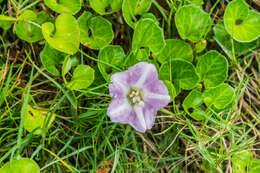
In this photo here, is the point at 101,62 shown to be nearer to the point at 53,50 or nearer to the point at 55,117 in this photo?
the point at 53,50

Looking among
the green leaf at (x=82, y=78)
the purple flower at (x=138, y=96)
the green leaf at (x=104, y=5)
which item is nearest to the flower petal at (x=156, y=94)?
the purple flower at (x=138, y=96)

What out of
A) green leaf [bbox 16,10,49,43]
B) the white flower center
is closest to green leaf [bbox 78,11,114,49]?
green leaf [bbox 16,10,49,43]

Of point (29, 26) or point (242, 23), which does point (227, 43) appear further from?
point (29, 26)

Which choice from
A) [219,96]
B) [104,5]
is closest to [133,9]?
[104,5]

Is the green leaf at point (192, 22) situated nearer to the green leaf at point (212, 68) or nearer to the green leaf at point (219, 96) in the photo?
the green leaf at point (212, 68)

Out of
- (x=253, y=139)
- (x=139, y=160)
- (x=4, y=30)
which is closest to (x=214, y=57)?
(x=253, y=139)

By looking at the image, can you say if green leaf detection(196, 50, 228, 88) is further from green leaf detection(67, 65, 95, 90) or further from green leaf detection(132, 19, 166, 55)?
green leaf detection(67, 65, 95, 90)
